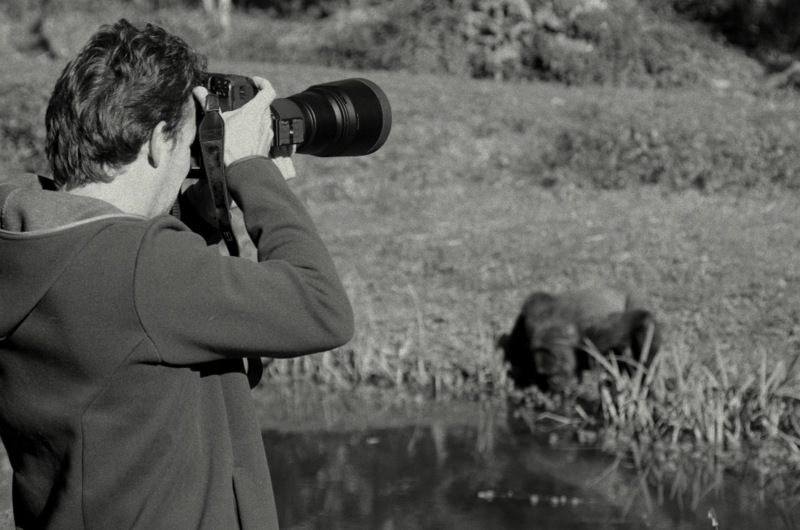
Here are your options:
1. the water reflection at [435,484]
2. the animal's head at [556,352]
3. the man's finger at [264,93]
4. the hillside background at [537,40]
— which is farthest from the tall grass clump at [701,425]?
the hillside background at [537,40]

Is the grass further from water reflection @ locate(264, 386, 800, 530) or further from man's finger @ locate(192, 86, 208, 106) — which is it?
man's finger @ locate(192, 86, 208, 106)

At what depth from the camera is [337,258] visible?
8750 mm

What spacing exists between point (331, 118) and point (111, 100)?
71 cm

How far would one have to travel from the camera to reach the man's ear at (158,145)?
6.55ft

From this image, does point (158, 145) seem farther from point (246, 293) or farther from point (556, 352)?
point (556, 352)

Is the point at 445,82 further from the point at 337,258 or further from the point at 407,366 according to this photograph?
the point at 407,366

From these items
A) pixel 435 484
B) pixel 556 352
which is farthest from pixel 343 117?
pixel 556 352

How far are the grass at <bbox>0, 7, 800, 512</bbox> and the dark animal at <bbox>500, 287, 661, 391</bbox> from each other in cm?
18

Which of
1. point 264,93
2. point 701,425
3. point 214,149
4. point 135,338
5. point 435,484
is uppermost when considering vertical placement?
point 264,93

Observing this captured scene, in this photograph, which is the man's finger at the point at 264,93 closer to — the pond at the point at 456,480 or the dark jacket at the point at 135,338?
the dark jacket at the point at 135,338

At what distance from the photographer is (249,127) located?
2.18 m

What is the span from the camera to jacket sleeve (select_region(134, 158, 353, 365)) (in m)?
1.86

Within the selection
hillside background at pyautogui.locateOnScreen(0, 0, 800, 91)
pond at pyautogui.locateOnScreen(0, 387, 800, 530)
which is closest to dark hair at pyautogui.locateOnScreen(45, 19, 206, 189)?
pond at pyautogui.locateOnScreen(0, 387, 800, 530)

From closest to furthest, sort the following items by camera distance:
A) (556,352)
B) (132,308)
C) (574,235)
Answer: (132,308), (556,352), (574,235)
